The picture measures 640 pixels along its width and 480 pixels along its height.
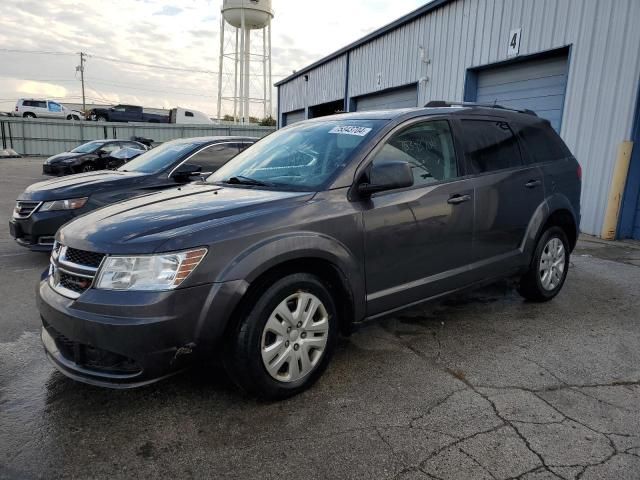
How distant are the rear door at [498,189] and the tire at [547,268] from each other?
0.35 m

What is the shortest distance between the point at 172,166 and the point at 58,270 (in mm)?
3702

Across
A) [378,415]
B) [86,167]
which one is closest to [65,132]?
[86,167]

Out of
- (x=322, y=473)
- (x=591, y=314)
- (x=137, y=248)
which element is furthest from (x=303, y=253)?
(x=591, y=314)

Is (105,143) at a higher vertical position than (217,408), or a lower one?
higher

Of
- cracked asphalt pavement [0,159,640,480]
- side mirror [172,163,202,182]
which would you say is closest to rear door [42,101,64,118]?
side mirror [172,163,202,182]

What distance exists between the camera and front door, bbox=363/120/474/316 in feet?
10.5

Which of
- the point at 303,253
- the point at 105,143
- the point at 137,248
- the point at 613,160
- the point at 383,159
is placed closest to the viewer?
the point at 137,248

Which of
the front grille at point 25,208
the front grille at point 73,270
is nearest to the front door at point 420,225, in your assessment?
the front grille at point 73,270

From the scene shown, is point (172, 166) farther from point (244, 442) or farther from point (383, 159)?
point (244, 442)

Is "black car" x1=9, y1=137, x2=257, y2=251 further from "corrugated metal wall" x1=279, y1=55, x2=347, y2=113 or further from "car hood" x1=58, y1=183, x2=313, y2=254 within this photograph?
"corrugated metal wall" x1=279, y1=55, x2=347, y2=113

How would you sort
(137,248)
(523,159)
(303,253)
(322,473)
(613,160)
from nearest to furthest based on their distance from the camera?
(322,473) < (137,248) < (303,253) < (523,159) < (613,160)

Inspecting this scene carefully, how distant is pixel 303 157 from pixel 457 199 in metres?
1.20

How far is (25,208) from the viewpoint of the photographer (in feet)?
18.8

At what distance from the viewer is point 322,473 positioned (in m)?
2.27
